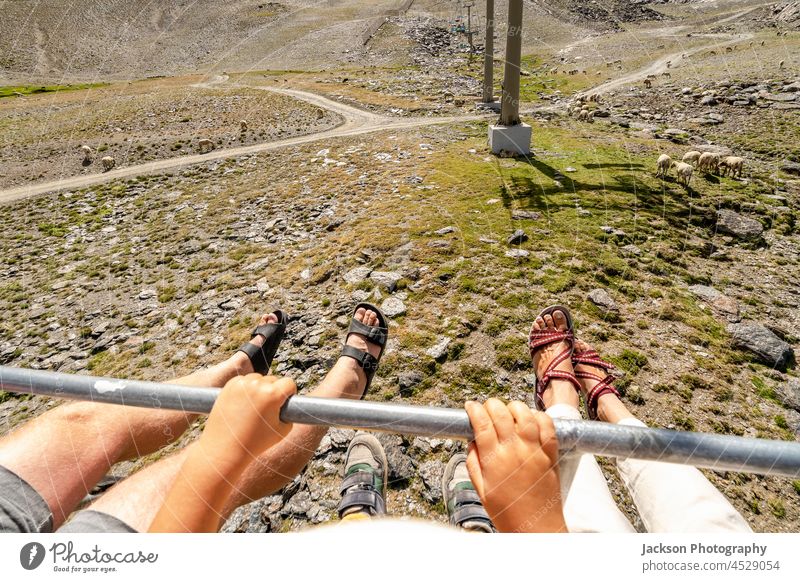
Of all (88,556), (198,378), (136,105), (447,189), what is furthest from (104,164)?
(88,556)

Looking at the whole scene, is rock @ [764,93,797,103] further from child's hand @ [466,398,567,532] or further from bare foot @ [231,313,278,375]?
bare foot @ [231,313,278,375]

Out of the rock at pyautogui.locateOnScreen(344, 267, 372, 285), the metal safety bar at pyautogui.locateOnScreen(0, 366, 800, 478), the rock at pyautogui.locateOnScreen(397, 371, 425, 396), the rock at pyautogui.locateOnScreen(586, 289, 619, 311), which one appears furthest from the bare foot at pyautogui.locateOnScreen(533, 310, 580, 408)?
the rock at pyautogui.locateOnScreen(344, 267, 372, 285)

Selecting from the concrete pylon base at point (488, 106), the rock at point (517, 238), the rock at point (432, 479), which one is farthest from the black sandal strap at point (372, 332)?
the concrete pylon base at point (488, 106)

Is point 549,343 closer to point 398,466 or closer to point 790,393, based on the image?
point 398,466

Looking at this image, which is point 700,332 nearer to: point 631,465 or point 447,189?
point 631,465

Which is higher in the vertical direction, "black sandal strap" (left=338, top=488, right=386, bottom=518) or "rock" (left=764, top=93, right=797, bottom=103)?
"rock" (left=764, top=93, right=797, bottom=103)
